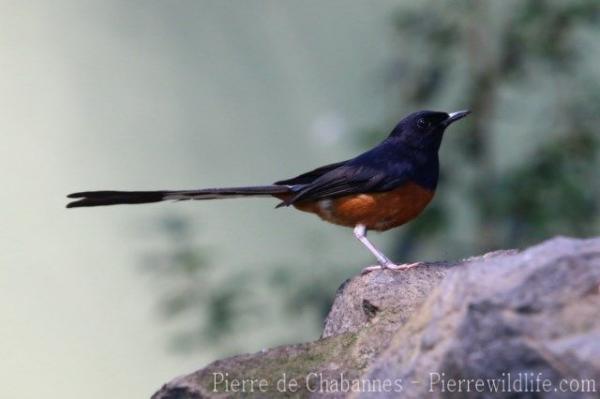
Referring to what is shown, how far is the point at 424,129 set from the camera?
4.19m

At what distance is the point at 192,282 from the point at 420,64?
5.82ft

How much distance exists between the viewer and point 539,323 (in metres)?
2.13

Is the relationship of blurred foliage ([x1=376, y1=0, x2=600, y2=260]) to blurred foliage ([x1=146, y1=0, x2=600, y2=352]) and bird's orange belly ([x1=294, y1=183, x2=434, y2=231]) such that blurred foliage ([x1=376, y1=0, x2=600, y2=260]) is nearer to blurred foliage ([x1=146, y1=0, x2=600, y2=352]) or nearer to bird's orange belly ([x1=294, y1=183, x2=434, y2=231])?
blurred foliage ([x1=146, y1=0, x2=600, y2=352])

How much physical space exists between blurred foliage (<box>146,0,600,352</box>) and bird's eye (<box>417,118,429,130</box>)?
4.20ft

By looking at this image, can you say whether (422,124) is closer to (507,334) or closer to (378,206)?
(378,206)

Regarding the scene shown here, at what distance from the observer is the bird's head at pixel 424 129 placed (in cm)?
415

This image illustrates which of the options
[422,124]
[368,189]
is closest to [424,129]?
[422,124]

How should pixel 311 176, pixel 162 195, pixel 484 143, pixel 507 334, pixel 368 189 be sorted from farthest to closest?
pixel 484 143, pixel 311 176, pixel 368 189, pixel 162 195, pixel 507 334

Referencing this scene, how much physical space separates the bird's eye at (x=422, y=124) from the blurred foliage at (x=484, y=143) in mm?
1280

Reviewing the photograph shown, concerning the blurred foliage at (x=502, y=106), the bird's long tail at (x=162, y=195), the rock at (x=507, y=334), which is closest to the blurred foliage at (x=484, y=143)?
the blurred foliage at (x=502, y=106)

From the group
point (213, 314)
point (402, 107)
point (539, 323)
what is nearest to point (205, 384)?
point (539, 323)

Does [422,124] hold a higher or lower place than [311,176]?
higher

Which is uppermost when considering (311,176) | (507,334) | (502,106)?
(502,106)

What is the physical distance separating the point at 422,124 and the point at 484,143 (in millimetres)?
1729
